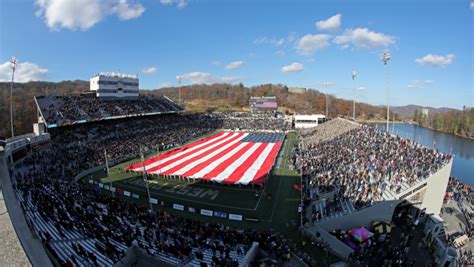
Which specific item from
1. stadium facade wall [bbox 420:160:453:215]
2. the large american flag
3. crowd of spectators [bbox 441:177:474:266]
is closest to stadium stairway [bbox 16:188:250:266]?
the large american flag

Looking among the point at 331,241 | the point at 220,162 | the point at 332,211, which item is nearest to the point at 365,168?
the point at 332,211

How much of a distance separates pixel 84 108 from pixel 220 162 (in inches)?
1104

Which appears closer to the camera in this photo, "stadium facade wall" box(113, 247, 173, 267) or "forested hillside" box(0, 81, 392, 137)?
"stadium facade wall" box(113, 247, 173, 267)

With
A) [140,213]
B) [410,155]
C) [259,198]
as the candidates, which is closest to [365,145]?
[410,155]

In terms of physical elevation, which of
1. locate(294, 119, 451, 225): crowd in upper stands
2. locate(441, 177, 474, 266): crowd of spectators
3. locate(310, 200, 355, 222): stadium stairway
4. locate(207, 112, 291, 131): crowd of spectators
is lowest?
locate(441, 177, 474, 266): crowd of spectators

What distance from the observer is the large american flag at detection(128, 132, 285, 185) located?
89.2 feet

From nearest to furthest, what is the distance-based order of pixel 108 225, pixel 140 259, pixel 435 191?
pixel 140 259 < pixel 108 225 < pixel 435 191

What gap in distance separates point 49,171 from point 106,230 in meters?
17.4

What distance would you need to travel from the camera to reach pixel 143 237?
46.9ft

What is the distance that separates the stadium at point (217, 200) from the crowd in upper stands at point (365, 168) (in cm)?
12

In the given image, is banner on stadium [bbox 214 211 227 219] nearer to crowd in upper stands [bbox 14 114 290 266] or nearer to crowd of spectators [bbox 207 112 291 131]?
crowd in upper stands [bbox 14 114 290 266]

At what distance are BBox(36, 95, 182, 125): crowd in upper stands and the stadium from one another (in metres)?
0.34

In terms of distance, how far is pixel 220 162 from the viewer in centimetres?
3316

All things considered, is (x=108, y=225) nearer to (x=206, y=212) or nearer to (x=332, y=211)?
(x=206, y=212)
